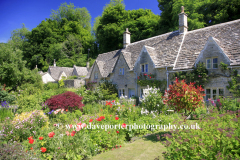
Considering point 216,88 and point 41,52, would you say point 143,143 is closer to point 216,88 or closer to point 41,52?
Result: point 216,88

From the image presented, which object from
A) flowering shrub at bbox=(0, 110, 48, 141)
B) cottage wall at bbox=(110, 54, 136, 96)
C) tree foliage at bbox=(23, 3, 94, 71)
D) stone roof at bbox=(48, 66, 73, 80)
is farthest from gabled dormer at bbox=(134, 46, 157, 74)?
tree foliage at bbox=(23, 3, 94, 71)

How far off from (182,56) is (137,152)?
37.9ft

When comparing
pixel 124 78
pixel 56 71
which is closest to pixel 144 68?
pixel 124 78

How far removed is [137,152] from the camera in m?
5.57

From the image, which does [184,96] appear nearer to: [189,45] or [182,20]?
[189,45]

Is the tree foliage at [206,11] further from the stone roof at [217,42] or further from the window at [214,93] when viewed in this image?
the window at [214,93]

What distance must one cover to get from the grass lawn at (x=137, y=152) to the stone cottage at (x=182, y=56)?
27.7 ft

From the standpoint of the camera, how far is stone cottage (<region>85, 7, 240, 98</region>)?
11876mm

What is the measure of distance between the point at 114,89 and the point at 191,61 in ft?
33.7

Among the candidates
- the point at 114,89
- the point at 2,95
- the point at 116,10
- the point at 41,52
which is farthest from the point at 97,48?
the point at 2,95

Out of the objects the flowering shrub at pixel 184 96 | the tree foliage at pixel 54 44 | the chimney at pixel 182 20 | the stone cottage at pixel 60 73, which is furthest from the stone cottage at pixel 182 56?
the tree foliage at pixel 54 44

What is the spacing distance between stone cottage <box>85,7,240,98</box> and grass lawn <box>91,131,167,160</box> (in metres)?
8.44

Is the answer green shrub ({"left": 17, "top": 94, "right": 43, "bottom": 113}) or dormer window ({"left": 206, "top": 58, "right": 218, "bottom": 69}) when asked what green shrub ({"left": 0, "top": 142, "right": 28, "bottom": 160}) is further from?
dormer window ({"left": 206, "top": 58, "right": 218, "bottom": 69})

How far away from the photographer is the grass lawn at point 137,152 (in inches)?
205
